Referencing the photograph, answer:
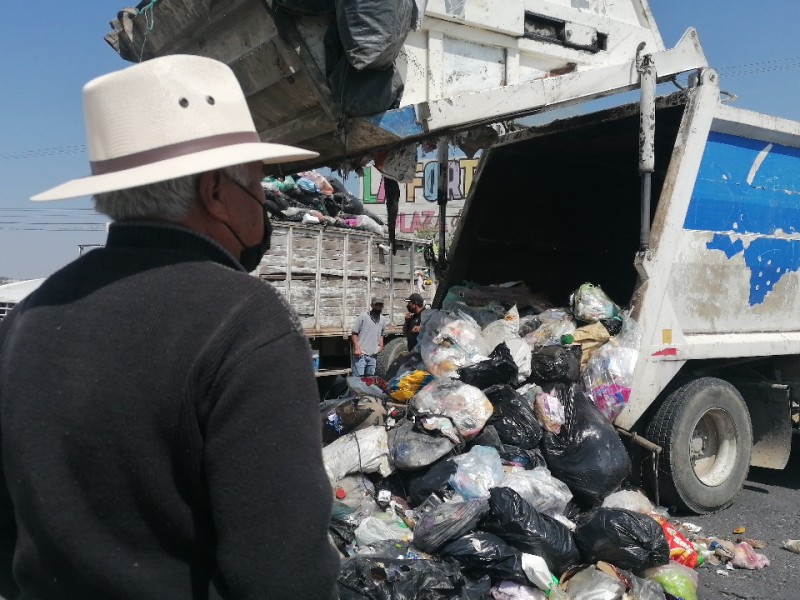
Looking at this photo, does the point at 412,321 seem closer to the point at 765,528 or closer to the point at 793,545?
the point at 765,528

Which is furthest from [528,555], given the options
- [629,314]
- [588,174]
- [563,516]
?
[588,174]

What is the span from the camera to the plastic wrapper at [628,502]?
3.80 meters

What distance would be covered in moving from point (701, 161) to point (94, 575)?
433 centimetres

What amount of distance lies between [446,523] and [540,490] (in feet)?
2.05

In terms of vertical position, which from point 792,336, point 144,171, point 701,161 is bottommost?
point 792,336

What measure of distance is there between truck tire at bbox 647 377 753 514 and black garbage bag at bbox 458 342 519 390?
973 mm

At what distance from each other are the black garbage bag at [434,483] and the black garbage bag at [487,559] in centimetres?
39

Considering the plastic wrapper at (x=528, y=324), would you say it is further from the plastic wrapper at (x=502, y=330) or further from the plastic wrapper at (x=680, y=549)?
the plastic wrapper at (x=680, y=549)

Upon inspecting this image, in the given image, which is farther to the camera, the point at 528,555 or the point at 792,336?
the point at 792,336

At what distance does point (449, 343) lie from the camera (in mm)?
4617

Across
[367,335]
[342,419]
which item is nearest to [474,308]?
[342,419]

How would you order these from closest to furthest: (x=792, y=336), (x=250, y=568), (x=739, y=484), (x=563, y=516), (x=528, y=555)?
1. (x=250, y=568)
2. (x=528, y=555)
3. (x=563, y=516)
4. (x=739, y=484)
5. (x=792, y=336)

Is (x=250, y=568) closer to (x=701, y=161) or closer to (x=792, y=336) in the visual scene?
(x=701, y=161)

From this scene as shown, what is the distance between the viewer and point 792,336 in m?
5.16
